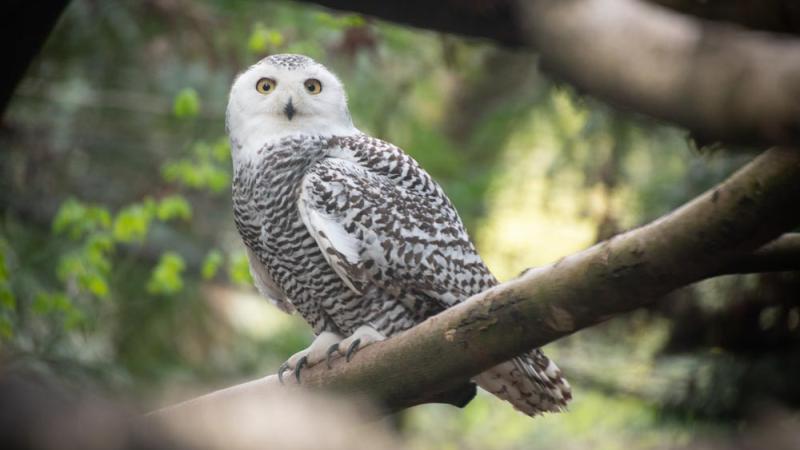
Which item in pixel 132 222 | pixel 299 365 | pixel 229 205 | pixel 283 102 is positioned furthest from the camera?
pixel 229 205

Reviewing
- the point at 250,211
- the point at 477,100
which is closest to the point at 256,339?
the point at 477,100

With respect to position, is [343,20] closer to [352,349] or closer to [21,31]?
[21,31]

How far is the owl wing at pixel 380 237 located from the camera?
3758mm

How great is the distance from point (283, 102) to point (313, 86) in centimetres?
14

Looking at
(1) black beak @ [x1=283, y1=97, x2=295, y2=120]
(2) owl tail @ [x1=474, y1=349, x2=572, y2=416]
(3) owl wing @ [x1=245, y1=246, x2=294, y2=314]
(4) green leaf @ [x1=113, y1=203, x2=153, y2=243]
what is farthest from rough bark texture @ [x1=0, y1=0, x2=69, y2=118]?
(2) owl tail @ [x1=474, y1=349, x2=572, y2=416]

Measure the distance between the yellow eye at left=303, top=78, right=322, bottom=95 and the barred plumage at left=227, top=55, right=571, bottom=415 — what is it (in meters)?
0.02

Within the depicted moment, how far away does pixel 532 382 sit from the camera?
370 cm

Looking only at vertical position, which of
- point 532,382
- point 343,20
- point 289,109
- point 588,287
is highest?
point 343,20

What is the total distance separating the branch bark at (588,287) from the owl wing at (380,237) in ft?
1.54

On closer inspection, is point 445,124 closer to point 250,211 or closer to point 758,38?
point 250,211

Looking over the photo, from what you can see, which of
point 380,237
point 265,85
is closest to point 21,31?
point 265,85

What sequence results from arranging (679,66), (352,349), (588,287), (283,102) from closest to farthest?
(679,66)
(588,287)
(352,349)
(283,102)

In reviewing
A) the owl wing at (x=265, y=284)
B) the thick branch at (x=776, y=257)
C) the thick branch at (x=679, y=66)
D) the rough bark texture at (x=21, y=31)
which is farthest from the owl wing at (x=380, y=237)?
the thick branch at (x=679, y=66)

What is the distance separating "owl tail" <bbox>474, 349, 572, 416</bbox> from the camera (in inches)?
145
